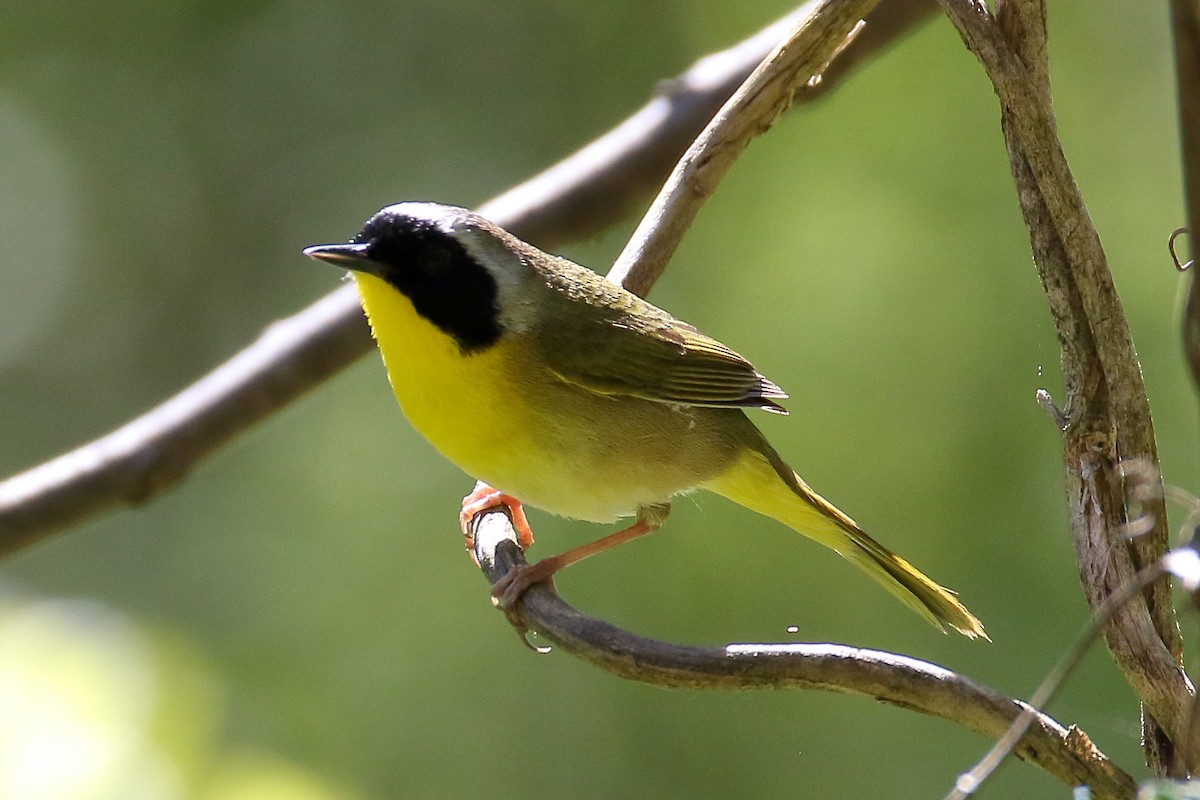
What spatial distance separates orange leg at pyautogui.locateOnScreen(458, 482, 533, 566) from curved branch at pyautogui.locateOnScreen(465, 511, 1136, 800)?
1.14 m

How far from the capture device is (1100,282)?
1.95 metres

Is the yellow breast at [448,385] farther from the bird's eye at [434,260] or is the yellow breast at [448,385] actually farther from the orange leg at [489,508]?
the orange leg at [489,508]

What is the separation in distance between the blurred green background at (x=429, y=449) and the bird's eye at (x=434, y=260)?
0.97 meters

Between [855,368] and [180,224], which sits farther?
[180,224]

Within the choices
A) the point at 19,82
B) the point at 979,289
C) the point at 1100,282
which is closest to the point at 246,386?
the point at 1100,282

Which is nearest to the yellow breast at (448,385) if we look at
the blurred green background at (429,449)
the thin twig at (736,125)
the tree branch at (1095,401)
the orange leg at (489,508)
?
the orange leg at (489,508)

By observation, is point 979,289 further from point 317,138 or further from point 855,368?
point 317,138

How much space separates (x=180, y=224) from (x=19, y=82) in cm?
148

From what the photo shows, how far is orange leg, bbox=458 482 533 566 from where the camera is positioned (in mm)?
3508

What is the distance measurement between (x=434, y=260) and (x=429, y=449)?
4.49 m

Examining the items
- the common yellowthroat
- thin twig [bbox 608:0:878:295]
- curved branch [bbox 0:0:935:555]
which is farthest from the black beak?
thin twig [bbox 608:0:878:295]

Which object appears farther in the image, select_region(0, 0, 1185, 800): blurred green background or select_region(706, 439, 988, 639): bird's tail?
select_region(0, 0, 1185, 800): blurred green background

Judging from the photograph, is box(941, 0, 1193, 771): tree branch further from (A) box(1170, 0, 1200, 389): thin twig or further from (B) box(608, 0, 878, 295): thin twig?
(B) box(608, 0, 878, 295): thin twig

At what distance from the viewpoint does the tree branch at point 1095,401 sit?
190cm
